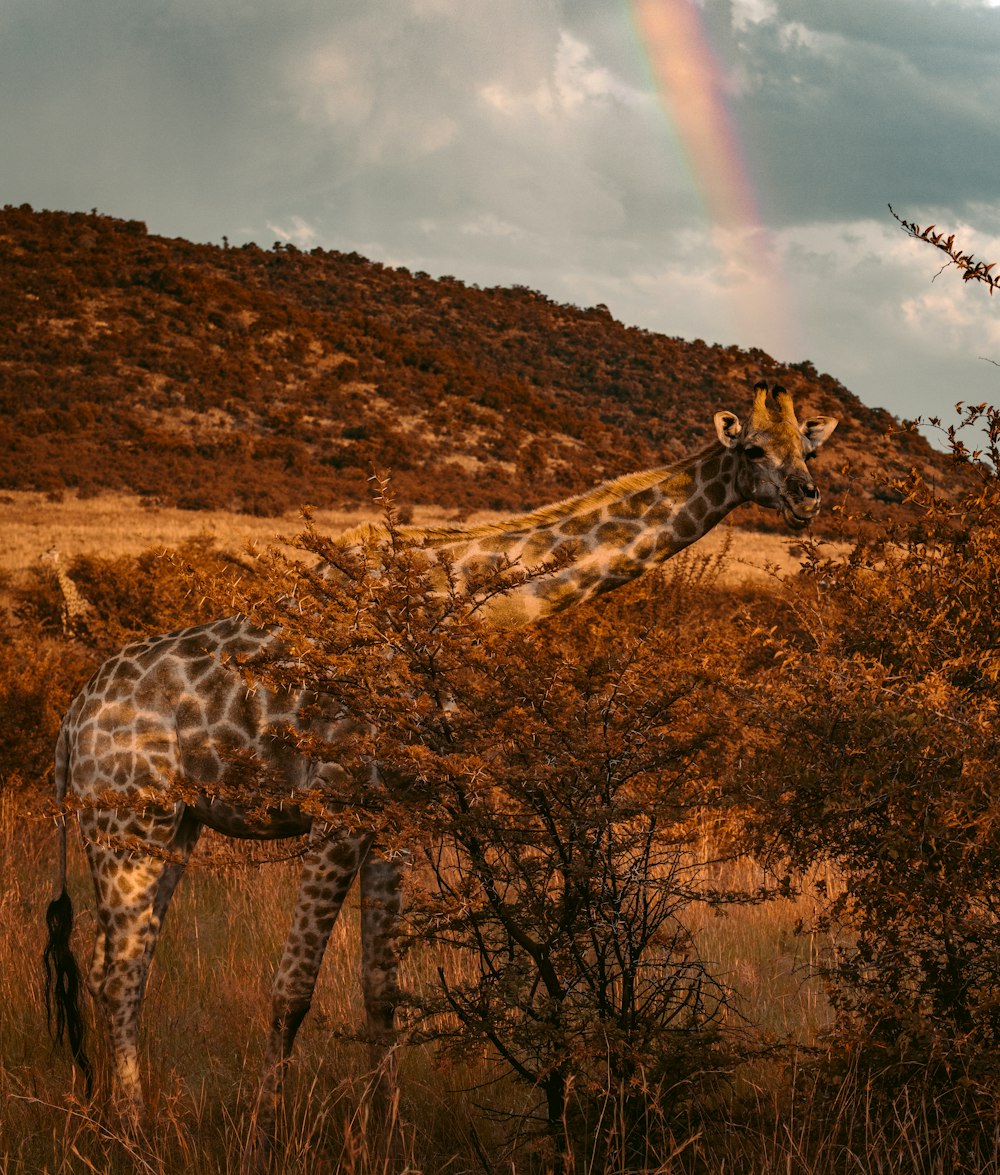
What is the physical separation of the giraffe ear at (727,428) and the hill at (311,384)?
86.4 feet

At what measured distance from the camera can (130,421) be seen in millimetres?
39812

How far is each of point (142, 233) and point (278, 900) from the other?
57.0 meters

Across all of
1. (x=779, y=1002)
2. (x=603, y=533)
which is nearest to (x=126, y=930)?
(x=603, y=533)

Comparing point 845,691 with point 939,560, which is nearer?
point 845,691

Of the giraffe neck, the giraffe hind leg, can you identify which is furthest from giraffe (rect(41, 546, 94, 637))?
the giraffe hind leg

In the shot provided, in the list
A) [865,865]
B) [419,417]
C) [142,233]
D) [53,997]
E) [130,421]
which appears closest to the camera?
[865,865]

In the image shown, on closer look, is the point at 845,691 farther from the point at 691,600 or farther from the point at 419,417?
the point at 419,417

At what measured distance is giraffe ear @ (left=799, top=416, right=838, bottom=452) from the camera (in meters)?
6.12

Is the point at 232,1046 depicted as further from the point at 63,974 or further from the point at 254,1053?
the point at 63,974

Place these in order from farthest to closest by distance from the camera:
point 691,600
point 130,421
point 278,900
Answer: point 130,421
point 691,600
point 278,900

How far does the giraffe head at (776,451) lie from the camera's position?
5.68 meters

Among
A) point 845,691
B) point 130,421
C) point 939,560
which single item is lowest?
point 845,691

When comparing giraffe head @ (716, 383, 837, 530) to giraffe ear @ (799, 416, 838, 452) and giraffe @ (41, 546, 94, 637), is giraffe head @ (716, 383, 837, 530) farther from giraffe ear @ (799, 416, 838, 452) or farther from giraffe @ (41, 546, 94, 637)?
giraffe @ (41, 546, 94, 637)

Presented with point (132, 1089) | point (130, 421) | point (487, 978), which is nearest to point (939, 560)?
point (487, 978)
